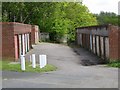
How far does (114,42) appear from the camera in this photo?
2950 cm

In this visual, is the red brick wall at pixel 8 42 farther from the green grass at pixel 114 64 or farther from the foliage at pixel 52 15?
the foliage at pixel 52 15

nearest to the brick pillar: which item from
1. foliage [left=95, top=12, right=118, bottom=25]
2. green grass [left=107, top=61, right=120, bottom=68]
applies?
green grass [left=107, top=61, right=120, bottom=68]

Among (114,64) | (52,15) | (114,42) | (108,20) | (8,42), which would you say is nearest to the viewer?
(114,64)

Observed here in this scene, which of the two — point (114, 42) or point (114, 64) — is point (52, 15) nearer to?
point (114, 42)

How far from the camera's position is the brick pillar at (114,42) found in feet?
95.8

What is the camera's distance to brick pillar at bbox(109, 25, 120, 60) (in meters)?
29.2

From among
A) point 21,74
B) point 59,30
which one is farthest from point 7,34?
point 59,30

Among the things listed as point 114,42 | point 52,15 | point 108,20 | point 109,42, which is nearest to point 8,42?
point 109,42

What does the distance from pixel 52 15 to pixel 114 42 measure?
113ft

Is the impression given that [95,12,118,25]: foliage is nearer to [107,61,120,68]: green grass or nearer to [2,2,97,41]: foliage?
[2,2,97,41]: foliage

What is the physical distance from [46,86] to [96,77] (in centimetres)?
447

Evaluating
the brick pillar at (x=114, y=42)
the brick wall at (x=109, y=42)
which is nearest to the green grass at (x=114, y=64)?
the brick wall at (x=109, y=42)

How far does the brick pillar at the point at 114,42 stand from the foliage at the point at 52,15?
27978 mm

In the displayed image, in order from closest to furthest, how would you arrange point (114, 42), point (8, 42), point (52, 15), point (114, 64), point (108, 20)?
1. point (114, 64)
2. point (8, 42)
3. point (114, 42)
4. point (52, 15)
5. point (108, 20)
